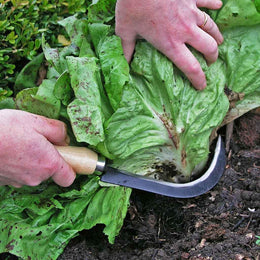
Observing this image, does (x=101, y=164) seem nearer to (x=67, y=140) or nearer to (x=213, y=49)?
(x=67, y=140)

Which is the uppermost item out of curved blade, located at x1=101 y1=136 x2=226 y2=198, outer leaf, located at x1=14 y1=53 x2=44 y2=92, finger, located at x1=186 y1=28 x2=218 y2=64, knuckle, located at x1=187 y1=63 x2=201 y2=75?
finger, located at x1=186 y1=28 x2=218 y2=64

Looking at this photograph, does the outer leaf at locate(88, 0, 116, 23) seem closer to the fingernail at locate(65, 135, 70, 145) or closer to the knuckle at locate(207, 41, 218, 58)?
the knuckle at locate(207, 41, 218, 58)

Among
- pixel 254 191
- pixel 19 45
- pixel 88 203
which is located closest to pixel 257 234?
pixel 254 191

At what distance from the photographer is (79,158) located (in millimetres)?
2461

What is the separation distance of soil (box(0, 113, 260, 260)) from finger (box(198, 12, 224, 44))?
3.51ft

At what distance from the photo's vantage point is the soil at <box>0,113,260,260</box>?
2602 millimetres

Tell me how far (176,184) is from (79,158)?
759 millimetres

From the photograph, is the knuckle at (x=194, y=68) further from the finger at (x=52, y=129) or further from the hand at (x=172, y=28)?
the finger at (x=52, y=129)

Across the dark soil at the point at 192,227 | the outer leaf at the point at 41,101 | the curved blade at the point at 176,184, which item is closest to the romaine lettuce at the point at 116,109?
the outer leaf at the point at 41,101

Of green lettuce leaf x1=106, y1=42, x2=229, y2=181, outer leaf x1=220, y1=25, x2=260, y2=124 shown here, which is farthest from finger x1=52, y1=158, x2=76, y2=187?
outer leaf x1=220, y1=25, x2=260, y2=124

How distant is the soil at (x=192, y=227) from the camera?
2602 millimetres

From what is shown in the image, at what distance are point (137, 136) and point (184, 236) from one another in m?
0.79

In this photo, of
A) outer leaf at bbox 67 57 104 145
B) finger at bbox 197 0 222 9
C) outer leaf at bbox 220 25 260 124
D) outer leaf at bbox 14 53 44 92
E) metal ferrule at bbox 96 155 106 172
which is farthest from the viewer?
outer leaf at bbox 14 53 44 92

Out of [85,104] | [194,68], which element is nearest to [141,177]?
[85,104]
